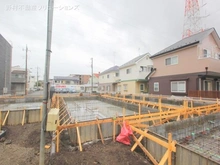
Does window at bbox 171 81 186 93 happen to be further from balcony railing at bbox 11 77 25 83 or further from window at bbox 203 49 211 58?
balcony railing at bbox 11 77 25 83

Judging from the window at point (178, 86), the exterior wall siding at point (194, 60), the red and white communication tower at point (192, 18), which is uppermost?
the red and white communication tower at point (192, 18)

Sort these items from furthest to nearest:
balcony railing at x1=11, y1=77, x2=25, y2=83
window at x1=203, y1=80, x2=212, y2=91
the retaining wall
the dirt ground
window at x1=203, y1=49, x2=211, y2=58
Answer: balcony railing at x1=11, y1=77, x2=25, y2=83
window at x1=203, y1=49, x2=211, y2=58
window at x1=203, y1=80, x2=212, y2=91
the retaining wall
the dirt ground

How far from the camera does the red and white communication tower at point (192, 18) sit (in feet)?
65.5

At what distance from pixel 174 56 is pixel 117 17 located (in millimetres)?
7053

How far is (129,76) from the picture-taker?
20359 mm

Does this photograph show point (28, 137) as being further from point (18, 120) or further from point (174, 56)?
point (174, 56)

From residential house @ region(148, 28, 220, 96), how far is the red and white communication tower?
919 centimetres

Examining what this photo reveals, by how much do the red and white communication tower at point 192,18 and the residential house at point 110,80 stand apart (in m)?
14.0

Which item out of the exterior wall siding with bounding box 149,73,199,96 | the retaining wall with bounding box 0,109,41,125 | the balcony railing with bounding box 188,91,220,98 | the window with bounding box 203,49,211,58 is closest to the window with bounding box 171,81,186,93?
the exterior wall siding with bounding box 149,73,199,96

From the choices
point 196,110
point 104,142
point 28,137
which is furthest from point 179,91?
point 28,137

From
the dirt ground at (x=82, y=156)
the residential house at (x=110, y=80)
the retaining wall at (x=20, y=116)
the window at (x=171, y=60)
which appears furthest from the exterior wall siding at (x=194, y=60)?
the residential house at (x=110, y=80)

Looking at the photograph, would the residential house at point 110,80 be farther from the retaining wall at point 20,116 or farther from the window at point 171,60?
the retaining wall at point 20,116

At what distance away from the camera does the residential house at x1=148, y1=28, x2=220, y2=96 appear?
10.9 metres

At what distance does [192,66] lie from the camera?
11344 millimetres
